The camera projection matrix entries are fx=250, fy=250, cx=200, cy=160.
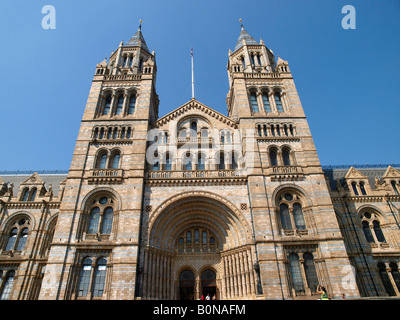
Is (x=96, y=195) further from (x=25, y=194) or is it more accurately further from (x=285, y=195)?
(x=285, y=195)

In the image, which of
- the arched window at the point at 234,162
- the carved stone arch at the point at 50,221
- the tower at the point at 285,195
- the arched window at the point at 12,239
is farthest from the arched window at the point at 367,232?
the arched window at the point at 12,239

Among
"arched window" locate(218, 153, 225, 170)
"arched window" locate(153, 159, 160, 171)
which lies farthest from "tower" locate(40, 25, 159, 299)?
"arched window" locate(218, 153, 225, 170)

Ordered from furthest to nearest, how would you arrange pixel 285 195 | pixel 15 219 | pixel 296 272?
pixel 15 219 < pixel 285 195 < pixel 296 272

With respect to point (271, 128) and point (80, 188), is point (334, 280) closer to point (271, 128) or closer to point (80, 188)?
point (271, 128)

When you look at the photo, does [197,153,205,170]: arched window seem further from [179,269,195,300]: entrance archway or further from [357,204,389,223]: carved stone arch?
[357,204,389,223]: carved stone arch

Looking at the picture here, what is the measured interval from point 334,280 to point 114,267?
16077mm

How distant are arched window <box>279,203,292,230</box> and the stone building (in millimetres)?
89

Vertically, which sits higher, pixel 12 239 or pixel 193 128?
pixel 193 128

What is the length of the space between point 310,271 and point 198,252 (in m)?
9.13

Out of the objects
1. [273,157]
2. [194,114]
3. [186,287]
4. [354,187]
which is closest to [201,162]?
[194,114]

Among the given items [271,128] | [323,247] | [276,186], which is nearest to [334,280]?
[323,247]

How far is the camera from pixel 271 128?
25344 mm

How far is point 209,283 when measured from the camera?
21547 millimetres
